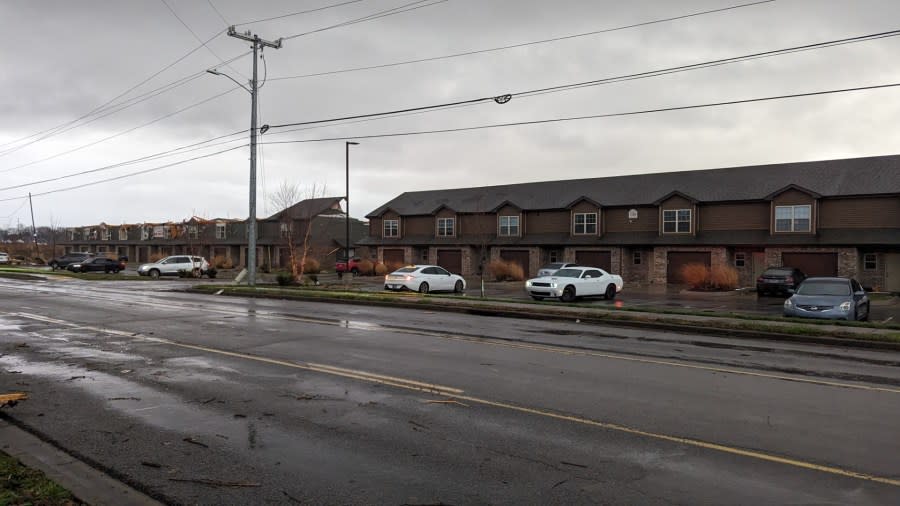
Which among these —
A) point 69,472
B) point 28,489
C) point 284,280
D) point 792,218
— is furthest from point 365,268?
point 28,489

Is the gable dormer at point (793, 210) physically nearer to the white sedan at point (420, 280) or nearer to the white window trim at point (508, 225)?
the white window trim at point (508, 225)

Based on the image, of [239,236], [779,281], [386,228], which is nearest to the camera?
[779,281]

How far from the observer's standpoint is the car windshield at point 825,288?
747 inches

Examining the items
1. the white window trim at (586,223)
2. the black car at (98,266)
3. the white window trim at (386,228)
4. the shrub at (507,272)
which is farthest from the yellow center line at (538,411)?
the black car at (98,266)

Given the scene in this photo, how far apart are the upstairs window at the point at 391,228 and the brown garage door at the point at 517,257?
11.9 metres

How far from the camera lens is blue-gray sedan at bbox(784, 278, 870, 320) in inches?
710

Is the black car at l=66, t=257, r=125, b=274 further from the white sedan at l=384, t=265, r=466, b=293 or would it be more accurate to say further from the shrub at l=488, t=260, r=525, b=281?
the white sedan at l=384, t=265, r=466, b=293

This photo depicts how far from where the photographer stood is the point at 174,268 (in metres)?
44.3

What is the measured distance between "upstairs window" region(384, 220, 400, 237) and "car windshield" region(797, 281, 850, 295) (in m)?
40.4

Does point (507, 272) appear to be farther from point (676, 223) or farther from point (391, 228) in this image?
point (391, 228)

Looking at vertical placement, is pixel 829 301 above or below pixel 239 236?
below

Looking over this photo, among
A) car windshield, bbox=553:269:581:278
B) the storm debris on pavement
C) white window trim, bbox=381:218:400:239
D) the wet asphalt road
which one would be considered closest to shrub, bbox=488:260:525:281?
white window trim, bbox=381:218:400:239

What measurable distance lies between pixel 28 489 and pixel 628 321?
15.3 m

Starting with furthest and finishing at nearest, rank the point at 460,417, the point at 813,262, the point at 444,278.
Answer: the point at 813,262
the point at 444,278
the point at 460,417
